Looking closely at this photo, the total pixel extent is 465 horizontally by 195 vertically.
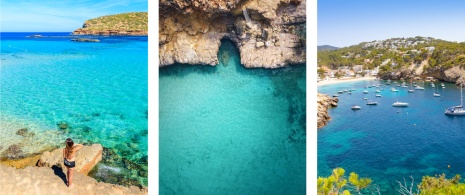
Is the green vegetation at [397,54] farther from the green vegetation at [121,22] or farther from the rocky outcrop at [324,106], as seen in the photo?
the green vegetation at [121,22]

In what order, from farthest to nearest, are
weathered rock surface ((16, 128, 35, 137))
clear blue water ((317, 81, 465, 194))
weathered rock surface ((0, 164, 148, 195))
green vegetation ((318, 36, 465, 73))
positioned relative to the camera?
green vegetation ((318, 36, 465, 73)) < clear blue water ((317, 81, 465, 194)) < weathered rock surface ((16, 128, 35, 137)) < weathered rock surface ((0, 164, 148, 195))

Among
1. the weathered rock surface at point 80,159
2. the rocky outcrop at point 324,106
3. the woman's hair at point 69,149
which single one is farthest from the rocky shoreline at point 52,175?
the rocky outcrop at point 324,106

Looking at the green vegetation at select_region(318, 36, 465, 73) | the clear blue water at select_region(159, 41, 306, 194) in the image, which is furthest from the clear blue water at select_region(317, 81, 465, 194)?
the clear blue water at select_region(159, 41, 306, 194)

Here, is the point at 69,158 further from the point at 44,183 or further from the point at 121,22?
the point at 121,22

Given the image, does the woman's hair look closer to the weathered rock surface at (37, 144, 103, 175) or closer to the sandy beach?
the weathered rock surface at (37, 144, 103, 175)

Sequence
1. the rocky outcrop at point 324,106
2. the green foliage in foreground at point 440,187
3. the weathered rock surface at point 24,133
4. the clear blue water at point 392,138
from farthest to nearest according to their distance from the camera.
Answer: the rocky outcrop at point 324,106 < the clear blue water at point 392,138 < the weathered rock surface at point 24,133 < the green foliage in foreground at point 440,187

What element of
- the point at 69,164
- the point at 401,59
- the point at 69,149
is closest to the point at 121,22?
the point at 69,149
